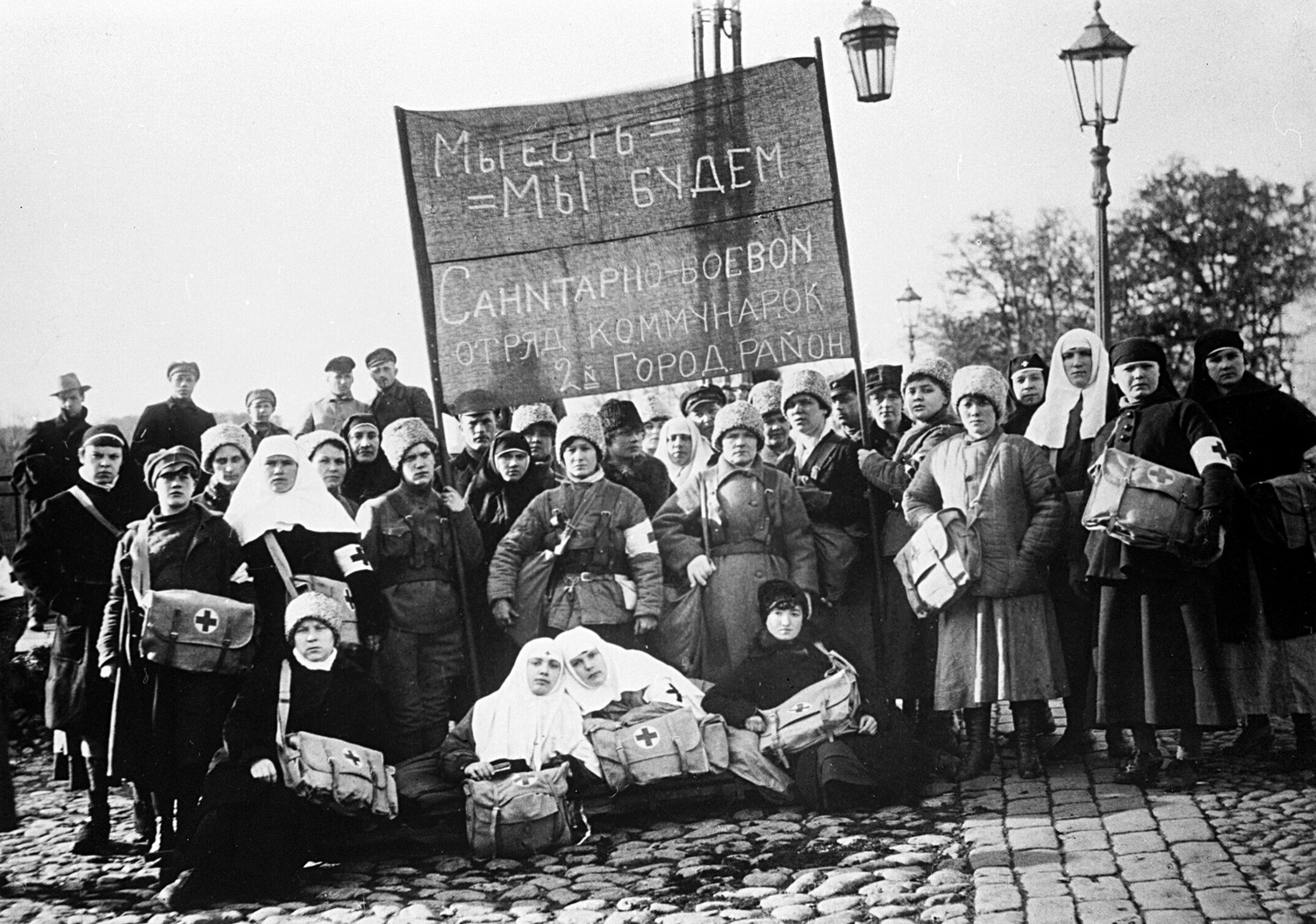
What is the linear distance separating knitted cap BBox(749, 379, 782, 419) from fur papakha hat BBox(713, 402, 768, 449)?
16.1 inches

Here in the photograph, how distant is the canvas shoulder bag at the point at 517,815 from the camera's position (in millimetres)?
6211

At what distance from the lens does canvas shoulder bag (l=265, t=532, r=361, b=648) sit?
20.8 ft

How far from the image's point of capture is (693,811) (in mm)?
6570

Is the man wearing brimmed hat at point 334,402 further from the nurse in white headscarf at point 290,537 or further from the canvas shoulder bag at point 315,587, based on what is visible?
the canvas shoulder bag at point 315,587

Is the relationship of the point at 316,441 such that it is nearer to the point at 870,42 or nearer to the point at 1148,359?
the point at 870,42

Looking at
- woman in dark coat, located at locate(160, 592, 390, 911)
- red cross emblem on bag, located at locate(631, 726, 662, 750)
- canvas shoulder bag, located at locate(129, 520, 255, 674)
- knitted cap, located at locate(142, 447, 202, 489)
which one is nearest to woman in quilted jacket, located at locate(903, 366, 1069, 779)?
red cross emblem on bag, located at locate(631, 726, 662, 750)

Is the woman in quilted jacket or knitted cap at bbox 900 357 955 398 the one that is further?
knitted cap at bbox 900 357 955 398

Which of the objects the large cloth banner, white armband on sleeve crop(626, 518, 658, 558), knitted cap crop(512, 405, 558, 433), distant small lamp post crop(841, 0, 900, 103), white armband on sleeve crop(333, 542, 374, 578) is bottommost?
white armband on sleeve crop(626, 518, 658, 558)

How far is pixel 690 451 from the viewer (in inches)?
290

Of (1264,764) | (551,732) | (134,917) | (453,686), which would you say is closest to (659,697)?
(551,732)

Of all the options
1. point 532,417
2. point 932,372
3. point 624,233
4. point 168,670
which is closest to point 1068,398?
point 932,372

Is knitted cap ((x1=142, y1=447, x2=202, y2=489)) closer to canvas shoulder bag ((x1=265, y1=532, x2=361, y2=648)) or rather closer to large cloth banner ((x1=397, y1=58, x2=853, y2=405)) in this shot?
canvas shoulder bag ((x1=265, y1=532, x2=361, y2=648))

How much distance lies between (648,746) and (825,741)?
74 cm

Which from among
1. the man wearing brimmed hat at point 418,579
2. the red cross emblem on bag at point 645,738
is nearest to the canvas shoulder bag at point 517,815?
the red cross emblem on bag at point 645,738
